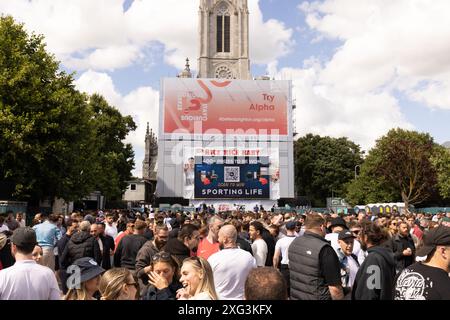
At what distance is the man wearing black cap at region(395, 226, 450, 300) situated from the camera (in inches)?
124

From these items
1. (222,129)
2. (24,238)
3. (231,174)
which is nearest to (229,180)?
(231,174)

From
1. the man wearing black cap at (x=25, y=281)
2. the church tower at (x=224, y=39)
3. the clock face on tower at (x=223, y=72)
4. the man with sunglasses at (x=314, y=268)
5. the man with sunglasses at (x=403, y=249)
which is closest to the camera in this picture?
the man wearing black cap at (x=25, y=281)

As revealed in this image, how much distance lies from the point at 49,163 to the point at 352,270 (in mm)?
21957

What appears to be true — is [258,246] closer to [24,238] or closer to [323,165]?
[24,238]

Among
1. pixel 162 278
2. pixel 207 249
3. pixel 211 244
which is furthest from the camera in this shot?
pixel 211 244

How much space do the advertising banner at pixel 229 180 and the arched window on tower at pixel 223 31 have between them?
25.8 m

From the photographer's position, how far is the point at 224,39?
63.4 m

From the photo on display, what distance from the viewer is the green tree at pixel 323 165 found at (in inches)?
2410

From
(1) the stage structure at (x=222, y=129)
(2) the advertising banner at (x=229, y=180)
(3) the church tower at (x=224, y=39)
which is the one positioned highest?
(3) the church tower at (x=224, y=39)

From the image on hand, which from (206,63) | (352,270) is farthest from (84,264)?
(206,63)

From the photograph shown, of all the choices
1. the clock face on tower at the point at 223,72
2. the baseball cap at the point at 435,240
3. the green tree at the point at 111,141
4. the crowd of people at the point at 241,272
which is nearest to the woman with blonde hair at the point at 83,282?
the crowd of people at the point at 241,272

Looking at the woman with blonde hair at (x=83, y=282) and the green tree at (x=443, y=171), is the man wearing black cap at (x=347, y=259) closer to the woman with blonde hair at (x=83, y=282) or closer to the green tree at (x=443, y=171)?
the woman with blonde hair at (x=83, y=282)

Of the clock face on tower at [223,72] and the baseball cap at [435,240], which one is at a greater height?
the clock face on tower at [223,72]

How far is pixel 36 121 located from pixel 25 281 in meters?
20.9
